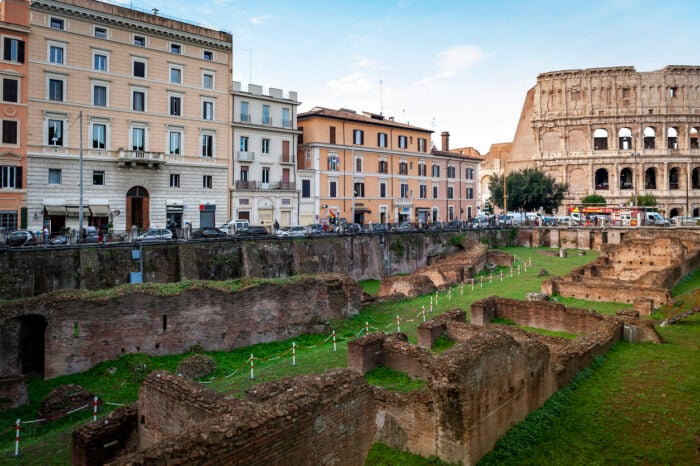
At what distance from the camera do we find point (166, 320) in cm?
1795

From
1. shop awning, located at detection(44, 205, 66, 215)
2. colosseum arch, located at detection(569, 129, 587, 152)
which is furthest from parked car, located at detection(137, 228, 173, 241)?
colosseum arch, located at detection(569, 129, 587, 152)

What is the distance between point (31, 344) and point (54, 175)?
67.2 feet

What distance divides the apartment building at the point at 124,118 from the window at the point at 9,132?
34.9 inches

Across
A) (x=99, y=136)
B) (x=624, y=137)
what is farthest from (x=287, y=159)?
(x=624, y=137)

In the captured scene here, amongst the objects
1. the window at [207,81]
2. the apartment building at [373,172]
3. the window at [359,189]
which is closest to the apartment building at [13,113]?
the window at [207,81]

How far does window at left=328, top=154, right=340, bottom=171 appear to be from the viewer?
161 ft

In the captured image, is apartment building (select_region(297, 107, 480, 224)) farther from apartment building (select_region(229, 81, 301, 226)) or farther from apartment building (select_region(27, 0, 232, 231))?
apartment building (select_region(27, 0, 232, 231))

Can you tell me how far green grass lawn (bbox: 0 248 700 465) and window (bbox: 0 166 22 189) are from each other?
21475mm

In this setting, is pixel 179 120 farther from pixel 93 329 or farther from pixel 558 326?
pixel 558 326

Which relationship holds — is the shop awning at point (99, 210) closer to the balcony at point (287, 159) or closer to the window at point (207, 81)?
the window at point (207, 81)

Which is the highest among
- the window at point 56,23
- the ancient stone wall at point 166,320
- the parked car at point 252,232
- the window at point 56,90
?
the window at point 56,23

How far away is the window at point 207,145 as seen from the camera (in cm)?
4022

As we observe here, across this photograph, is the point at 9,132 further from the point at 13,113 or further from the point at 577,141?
the point at 577,141

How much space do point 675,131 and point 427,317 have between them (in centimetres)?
7385
